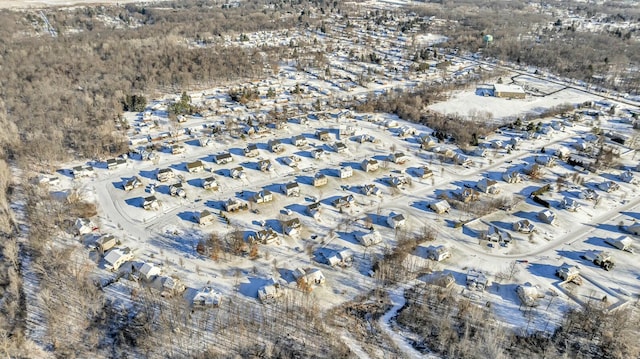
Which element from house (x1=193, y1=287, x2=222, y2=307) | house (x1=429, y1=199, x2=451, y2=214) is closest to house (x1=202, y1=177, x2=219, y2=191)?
house (x1=193, y1=287, x2=222, y2=307)

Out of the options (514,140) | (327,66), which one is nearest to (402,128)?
(514,140)

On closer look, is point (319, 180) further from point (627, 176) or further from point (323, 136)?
point (627, 176)

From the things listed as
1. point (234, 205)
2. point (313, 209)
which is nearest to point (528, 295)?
point (313, 209)

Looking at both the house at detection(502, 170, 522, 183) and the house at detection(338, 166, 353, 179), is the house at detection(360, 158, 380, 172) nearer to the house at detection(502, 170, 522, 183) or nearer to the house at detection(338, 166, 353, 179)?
the house at detection(338, 166, 353, 179)

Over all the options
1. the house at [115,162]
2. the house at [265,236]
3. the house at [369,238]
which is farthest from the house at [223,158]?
the house at [369,238]

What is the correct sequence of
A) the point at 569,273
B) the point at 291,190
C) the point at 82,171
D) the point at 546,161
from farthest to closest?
the point at 546,161, the point at 82,171, the point at 291,190, the point at 569,273

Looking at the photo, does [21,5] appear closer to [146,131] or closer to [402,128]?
[146,131]
